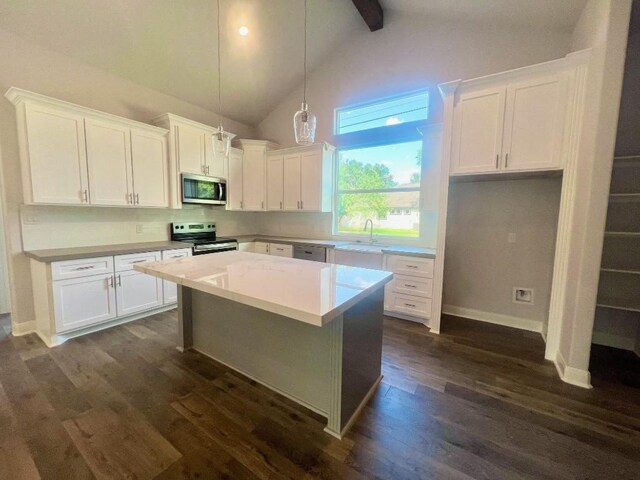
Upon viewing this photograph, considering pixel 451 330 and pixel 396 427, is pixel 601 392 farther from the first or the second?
pixel 396 427

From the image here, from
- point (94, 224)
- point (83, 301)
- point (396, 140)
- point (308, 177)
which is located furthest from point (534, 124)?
point (94, 224)

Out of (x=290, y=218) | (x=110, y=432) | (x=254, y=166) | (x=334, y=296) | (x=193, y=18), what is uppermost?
(x=193, y=18)

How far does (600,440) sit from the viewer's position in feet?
5.15

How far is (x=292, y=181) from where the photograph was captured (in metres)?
4.35

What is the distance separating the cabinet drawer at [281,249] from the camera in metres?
4.13

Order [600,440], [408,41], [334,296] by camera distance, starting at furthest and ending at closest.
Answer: [408,41] < [600,440] < [334,296]

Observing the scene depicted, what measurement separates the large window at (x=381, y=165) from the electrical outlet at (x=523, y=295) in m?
1.31

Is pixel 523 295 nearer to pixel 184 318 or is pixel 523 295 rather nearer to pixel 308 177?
pixel 308 177

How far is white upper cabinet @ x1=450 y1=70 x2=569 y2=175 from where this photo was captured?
7.61 feet

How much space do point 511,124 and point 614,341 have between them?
2390mm

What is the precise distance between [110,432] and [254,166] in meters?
3.84

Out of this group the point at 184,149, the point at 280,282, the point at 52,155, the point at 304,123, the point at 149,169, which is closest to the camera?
the point at 280,282

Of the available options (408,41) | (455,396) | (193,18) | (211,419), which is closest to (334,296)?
(211,419)

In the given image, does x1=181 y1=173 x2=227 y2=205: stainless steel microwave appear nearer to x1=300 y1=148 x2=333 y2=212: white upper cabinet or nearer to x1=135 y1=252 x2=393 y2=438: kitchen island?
x1=300 y1=148 x2=333 y2=212: white upper cabinet
